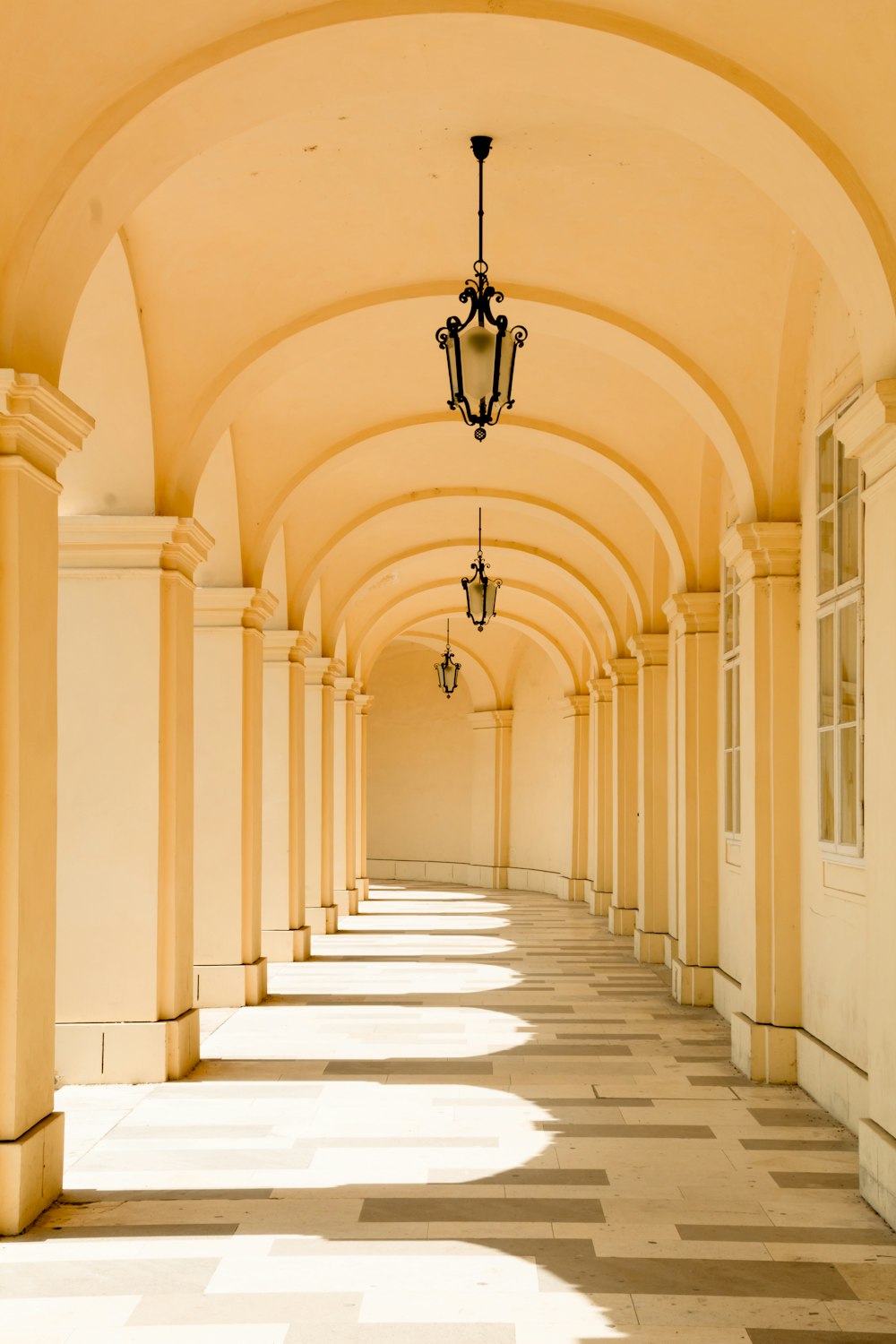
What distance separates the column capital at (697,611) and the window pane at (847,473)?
4.30m

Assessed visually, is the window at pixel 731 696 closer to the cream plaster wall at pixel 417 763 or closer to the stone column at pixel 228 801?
the stone column at pixel 228 801

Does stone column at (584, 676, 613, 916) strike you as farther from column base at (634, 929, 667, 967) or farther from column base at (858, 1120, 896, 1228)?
column base at (858, 1120, 896, 1228)

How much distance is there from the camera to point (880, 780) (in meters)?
6.44

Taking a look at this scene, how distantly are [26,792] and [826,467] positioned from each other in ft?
17.8

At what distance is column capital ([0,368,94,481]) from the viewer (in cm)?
586

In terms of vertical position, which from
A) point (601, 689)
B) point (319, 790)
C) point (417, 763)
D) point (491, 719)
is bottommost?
point (319, 790)

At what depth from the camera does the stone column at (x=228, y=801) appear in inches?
469

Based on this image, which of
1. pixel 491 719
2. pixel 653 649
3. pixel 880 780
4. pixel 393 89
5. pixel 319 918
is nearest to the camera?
pixel 880 780

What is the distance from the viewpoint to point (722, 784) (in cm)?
1206

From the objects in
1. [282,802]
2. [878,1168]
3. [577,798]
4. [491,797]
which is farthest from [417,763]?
[878,1168]

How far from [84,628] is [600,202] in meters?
4.39

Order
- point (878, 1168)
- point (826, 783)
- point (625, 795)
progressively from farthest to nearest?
point (625, 795) → point (826, 783) → point (878, 1168)

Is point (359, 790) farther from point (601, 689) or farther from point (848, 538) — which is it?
point (848, 538)

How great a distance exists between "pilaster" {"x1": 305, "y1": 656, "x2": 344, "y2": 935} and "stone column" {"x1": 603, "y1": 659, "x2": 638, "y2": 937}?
159 inches
